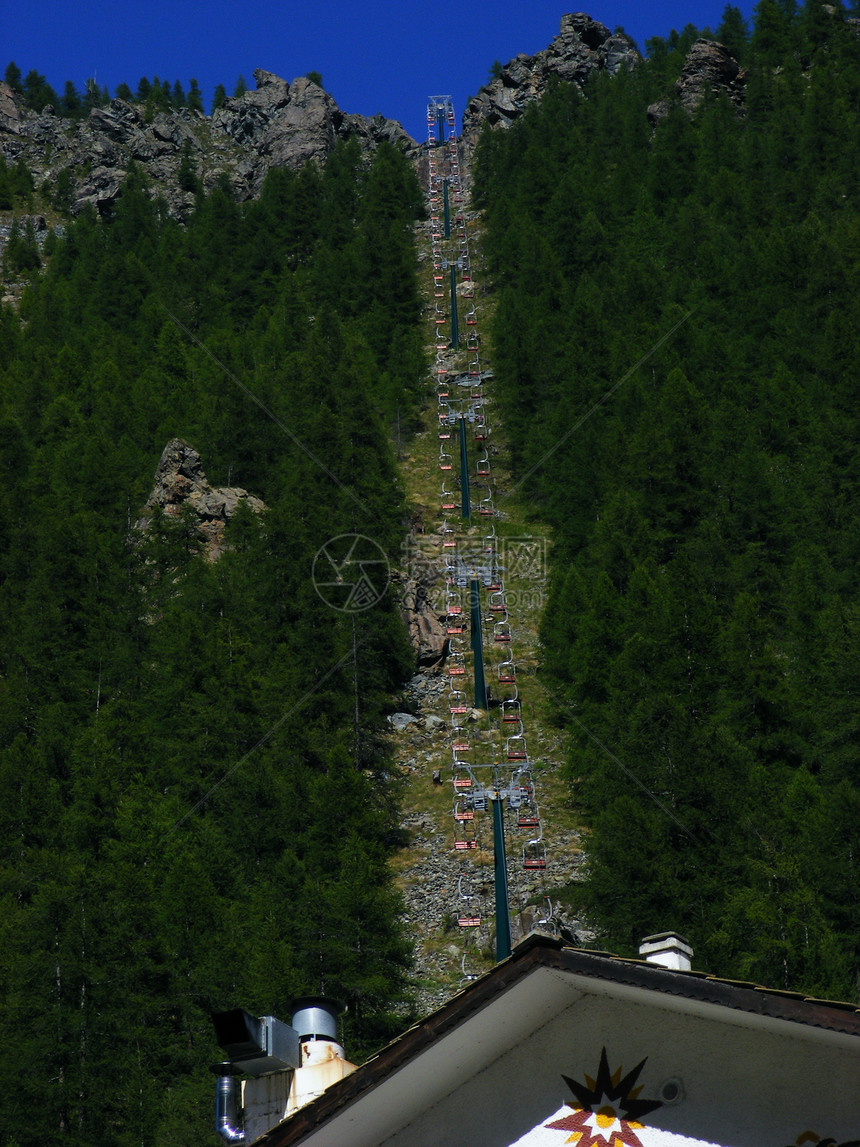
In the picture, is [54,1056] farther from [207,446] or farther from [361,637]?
[207,446]

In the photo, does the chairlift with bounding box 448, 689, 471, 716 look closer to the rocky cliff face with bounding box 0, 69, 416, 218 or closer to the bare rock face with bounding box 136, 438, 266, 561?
the bare rock face with bounding box 136, 438, 266, 561

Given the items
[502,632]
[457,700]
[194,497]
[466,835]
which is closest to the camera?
[466,835]

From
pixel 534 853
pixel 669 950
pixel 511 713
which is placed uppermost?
pixel 511 713

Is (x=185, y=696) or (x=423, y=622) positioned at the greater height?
(x=423, y=622)

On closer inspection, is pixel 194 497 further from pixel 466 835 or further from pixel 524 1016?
pixel 524 1016

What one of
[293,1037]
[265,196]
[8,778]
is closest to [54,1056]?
[8,778]

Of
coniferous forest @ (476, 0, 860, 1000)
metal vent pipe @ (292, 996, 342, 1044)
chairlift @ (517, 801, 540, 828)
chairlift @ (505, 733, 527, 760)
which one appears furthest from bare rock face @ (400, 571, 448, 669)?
metal vent pipe @ (292, 996, 342, 1044)

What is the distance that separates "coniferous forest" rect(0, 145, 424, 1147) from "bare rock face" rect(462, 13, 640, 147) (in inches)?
2003

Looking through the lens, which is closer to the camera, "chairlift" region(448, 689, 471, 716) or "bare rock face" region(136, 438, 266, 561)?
"chairlift" region(448, 689, 471, 716)

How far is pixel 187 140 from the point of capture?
138750 millimetres

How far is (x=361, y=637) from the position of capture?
1688 inches

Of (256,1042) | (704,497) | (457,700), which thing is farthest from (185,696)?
(256,1042)

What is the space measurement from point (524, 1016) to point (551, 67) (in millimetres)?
137583

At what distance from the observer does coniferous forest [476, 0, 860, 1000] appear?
29.2 metres
